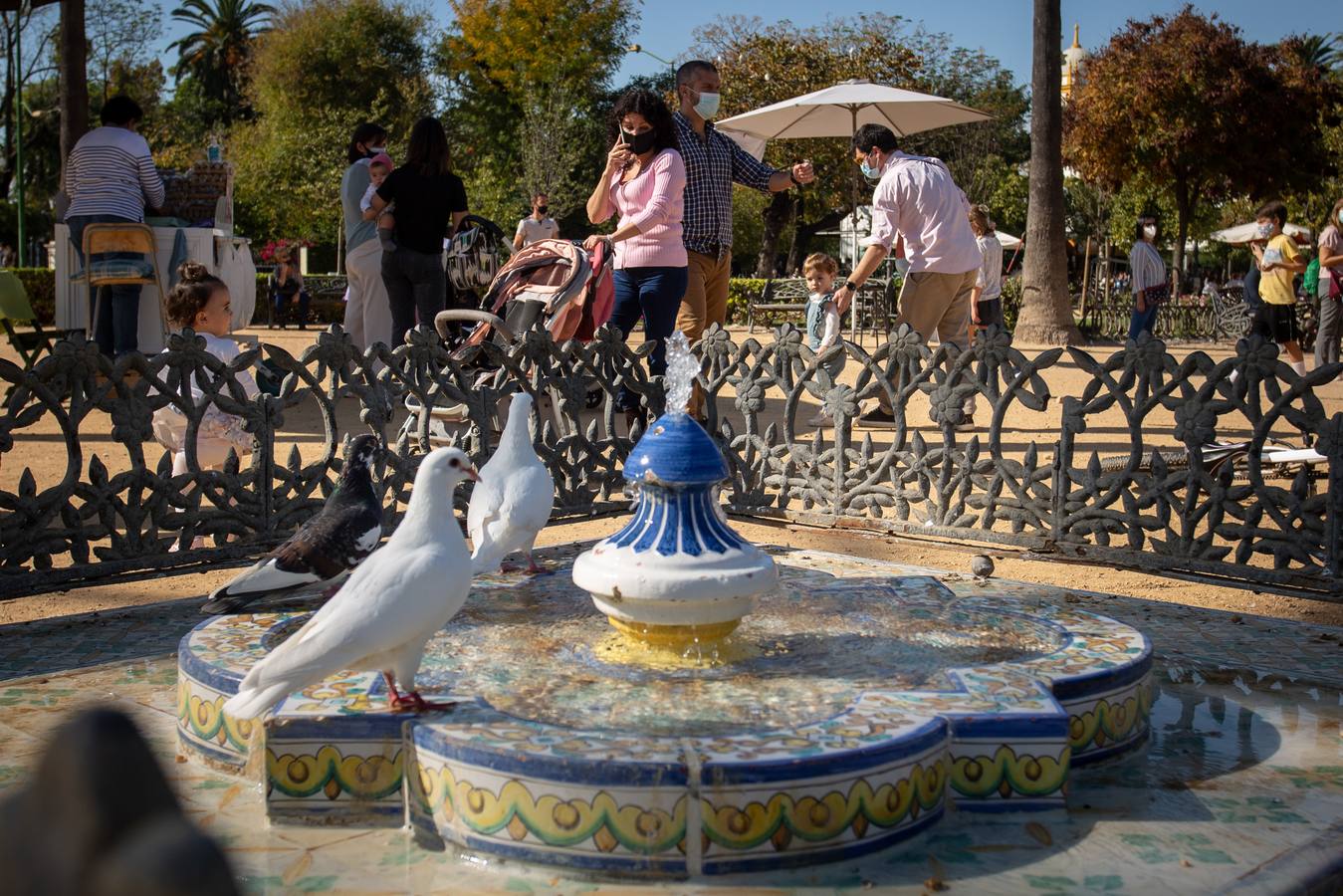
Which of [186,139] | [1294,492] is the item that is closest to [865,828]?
[1294,492]

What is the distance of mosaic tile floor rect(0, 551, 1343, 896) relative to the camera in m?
2.85

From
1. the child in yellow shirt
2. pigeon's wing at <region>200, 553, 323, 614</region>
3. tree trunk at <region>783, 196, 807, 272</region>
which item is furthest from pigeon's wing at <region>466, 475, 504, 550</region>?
tree trunk at <region>783, 196, 807, 272</region>

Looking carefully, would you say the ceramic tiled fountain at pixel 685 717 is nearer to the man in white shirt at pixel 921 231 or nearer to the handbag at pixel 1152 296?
the man in white shirt at pixel 921 231

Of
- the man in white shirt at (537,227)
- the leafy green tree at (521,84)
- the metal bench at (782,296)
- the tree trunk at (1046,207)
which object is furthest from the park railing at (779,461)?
the leafy green tree at (521,84)

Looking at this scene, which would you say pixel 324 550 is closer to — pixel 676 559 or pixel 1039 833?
pixel 676 559

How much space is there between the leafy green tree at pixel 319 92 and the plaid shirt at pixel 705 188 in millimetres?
39354

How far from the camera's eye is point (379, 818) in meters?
3.19

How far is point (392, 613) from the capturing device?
10.2 ft

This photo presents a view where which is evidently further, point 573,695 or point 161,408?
point 161,408

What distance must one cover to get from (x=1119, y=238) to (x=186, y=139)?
4194cm

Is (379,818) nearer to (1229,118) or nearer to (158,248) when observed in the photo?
(158,248)

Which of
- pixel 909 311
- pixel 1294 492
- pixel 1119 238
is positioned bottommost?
pixel 1294 492

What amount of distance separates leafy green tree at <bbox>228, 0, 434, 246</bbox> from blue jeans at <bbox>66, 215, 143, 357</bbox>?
3591 cm

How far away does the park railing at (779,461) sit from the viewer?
5270 millimetres
